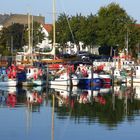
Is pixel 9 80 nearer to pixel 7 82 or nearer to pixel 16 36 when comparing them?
pixel 7 82

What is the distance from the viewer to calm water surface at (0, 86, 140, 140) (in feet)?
106

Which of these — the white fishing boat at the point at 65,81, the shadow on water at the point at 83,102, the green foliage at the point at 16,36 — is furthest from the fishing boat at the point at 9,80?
the green foliage at the point at 16,36

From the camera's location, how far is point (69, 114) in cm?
4119

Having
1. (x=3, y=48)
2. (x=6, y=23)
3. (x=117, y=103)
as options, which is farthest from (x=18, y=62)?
(x=6, y=23)

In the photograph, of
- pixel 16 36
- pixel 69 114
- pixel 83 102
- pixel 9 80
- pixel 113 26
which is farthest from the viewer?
pixel 16 36

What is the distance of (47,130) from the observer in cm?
3350

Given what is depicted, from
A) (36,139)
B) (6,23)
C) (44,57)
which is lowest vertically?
(36,139)

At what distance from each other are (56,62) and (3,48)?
165 ft

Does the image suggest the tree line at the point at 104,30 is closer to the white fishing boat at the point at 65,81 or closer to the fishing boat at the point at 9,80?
the white fishing boat at the point at 65,81

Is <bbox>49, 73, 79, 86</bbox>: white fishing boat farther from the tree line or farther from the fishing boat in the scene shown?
the tree line

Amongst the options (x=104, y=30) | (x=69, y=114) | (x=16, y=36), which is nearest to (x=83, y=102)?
(x=69, y=114)

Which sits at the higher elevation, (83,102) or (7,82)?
(7,82)

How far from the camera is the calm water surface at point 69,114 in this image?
32312 mm

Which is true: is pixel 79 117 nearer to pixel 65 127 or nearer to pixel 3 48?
pixel 65 127
